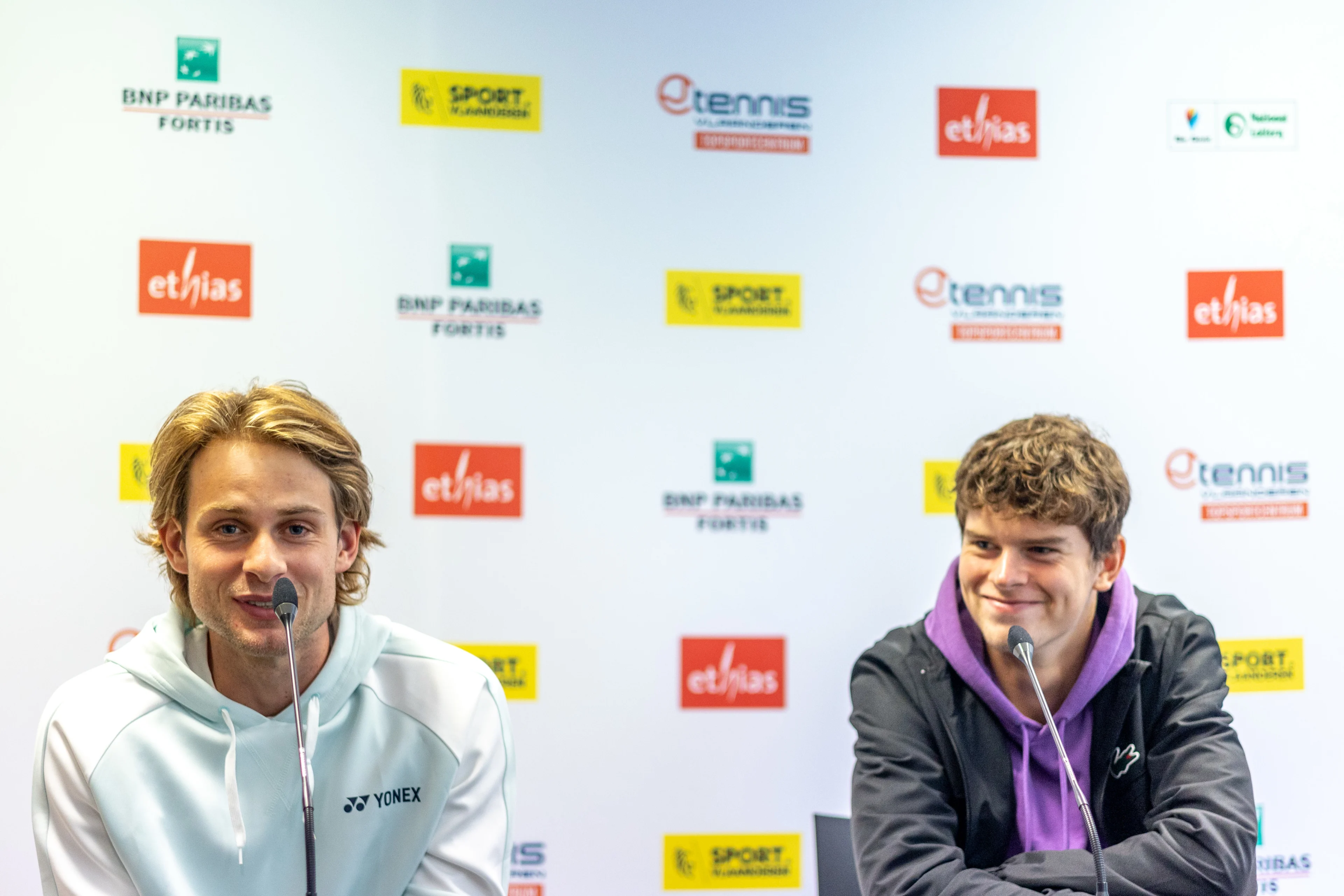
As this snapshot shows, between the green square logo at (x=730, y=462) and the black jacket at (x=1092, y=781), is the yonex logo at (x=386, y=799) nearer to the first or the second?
the black jacket at (x=1092, y=781)

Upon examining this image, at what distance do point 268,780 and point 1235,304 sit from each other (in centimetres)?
271

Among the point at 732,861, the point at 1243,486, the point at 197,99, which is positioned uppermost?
the point at 197,99

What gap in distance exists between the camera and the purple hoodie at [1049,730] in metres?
1.88

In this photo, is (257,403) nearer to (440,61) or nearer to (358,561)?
(358,561)

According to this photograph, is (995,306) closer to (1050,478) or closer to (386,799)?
(1050,478)

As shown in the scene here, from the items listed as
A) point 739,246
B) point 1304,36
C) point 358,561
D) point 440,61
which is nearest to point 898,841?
point 358,561

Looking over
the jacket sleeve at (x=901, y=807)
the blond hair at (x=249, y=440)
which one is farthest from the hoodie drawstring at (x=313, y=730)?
the jacket sleeve at (x=901, y=807)

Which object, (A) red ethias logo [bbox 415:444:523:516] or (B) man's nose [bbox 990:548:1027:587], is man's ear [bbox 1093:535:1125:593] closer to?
(B) man's nose [bbox 990:548:1027:587]

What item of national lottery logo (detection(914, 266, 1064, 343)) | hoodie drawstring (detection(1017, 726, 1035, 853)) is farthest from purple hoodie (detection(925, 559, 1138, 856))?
national lottery logo (detection(914, 266, 1064, 343))

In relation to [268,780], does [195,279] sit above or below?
above

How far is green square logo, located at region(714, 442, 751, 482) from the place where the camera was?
9.49 feet

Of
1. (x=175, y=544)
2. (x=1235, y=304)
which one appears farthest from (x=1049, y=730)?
(x=1235, y=304)

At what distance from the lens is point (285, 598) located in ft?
4.81

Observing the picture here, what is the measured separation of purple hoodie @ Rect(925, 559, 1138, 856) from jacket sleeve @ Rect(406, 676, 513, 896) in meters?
0.79
